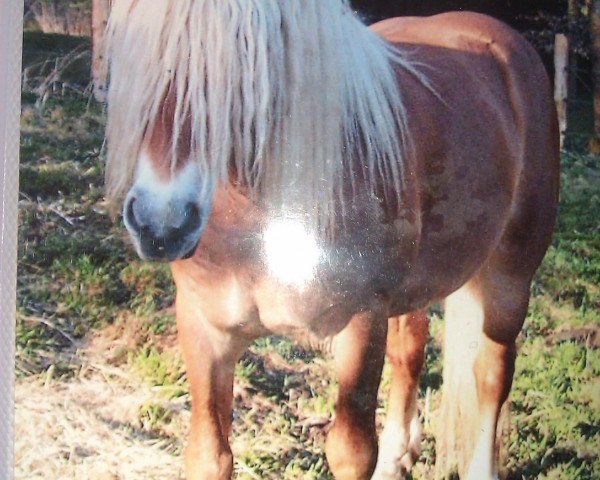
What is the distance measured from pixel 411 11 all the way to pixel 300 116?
21cm

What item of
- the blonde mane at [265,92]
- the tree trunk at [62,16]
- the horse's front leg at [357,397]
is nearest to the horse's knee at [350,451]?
the horse's front leg at [357,397]

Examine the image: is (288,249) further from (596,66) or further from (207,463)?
(596,66)

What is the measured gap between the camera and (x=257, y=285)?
29.9 inches

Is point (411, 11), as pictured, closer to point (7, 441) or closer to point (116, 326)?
point (116, 326)

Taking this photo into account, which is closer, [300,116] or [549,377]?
[300,116]

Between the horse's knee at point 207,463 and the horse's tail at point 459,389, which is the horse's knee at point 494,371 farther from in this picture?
the horse's knee at point 207,463

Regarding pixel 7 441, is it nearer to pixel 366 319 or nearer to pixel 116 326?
pixel 116 326

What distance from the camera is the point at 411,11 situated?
0.80 metres

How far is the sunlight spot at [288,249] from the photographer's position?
759 mm

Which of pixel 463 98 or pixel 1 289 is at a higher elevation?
pixel 463 98

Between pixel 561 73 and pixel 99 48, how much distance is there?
0.53 m

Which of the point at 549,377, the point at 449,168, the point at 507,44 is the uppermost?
the point at 507,44

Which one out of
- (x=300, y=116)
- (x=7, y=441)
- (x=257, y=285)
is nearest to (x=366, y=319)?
(x=257, y=285)

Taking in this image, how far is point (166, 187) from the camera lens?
674mm
